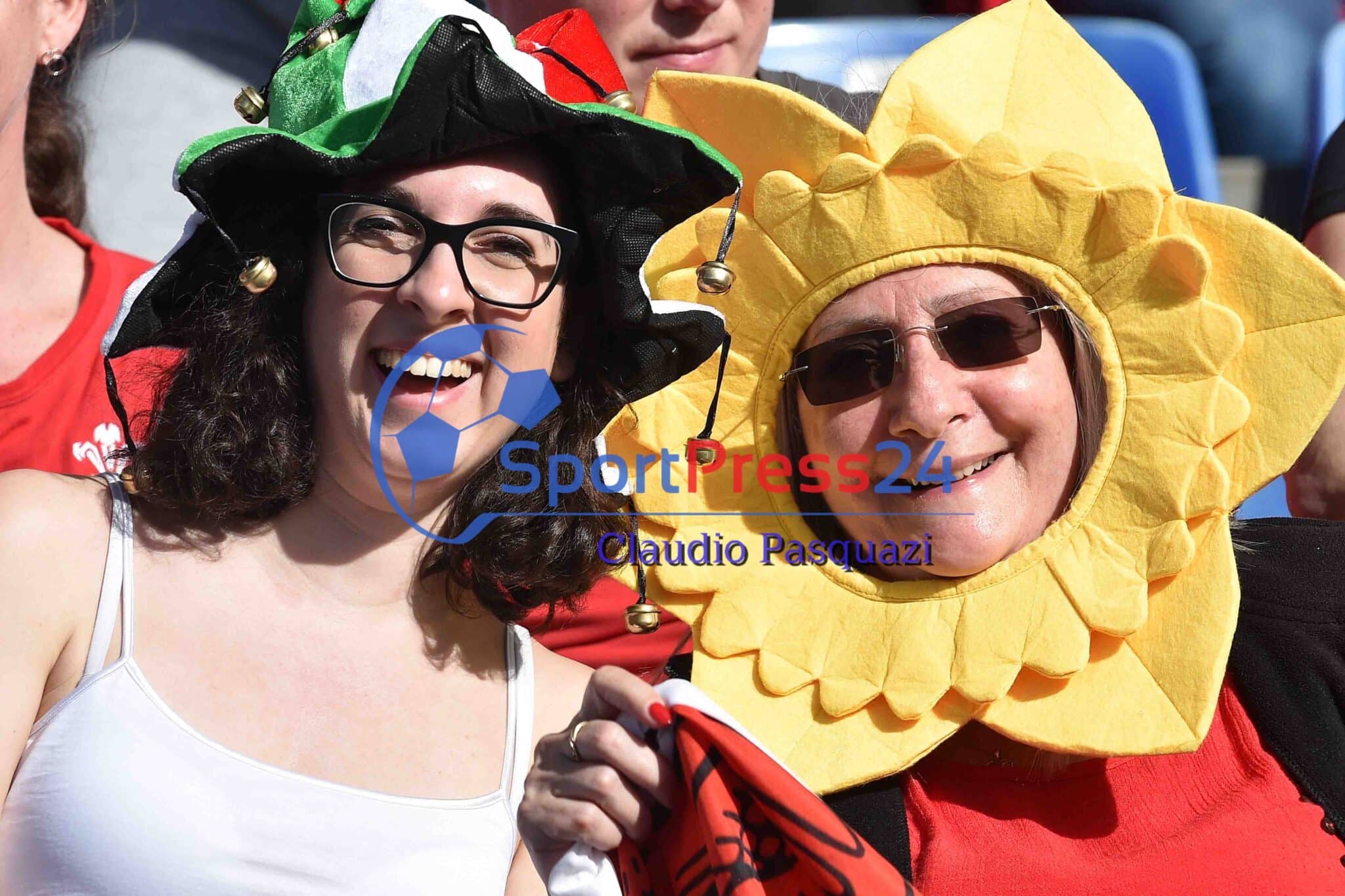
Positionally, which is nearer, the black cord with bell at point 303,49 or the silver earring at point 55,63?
the black cord with bell at point 303,49

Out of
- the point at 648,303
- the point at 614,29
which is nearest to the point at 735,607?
the point at 648,303

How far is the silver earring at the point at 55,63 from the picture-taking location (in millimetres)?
2838

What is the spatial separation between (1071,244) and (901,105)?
0.36m

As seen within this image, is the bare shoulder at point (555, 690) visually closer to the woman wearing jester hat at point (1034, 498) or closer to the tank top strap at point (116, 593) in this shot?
the woman wearing jester hat at point (1034, 498)

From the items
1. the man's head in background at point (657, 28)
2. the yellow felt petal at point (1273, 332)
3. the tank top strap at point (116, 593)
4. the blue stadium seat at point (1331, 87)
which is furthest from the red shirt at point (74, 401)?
the blue stadium seat at point (1331, 87)

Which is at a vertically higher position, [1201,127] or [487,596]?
[487,596]

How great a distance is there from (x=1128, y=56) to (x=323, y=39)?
3164mm

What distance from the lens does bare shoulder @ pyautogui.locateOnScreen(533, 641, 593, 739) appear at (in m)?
2.26

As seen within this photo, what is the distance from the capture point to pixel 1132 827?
2.07 metres

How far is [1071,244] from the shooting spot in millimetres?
2209

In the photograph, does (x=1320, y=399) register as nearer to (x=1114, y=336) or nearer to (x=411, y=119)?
(x=1114, y=336)

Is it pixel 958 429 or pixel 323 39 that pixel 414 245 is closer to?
pixel 323 39

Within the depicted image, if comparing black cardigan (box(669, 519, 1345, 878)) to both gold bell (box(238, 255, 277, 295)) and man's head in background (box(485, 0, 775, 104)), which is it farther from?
man's head in background (box(485, 0, 775, 104))

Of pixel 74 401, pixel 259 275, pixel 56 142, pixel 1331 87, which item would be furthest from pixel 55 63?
pixel 1331 87
